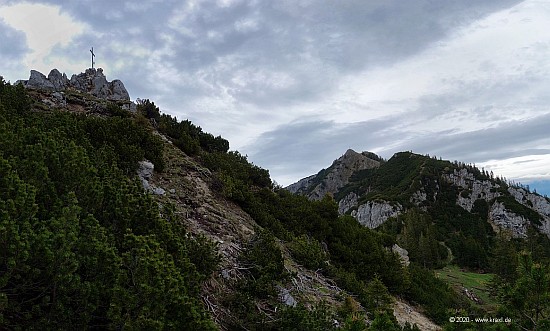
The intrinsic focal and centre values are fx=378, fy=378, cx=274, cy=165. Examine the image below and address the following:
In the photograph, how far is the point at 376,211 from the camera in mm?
109750

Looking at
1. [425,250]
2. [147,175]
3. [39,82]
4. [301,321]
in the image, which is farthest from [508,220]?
[301,321]

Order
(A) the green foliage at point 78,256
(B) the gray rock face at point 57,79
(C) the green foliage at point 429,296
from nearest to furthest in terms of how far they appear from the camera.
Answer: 1. (A) the green foliage at point 78,256
2. (C) the green foliage at point 429,296
3. (B) the gray rock face at point 57,79

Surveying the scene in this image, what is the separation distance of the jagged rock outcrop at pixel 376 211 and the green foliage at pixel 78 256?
104 m

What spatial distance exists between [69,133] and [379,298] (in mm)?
9543

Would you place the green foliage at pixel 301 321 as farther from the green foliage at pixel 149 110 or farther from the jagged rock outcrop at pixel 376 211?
the jagged rock outcrop at pixel 376 211

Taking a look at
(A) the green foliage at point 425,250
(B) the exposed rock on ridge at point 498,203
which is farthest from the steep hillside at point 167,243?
(B) the exposed rock on ridge at point 498,203

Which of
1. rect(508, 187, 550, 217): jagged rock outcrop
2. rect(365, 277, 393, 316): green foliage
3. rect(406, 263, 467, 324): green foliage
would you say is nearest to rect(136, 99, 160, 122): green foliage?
rect(365, 277, 393, 316): green foliage

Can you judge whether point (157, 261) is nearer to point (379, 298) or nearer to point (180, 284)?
point (180, 284)

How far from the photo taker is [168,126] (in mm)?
16281

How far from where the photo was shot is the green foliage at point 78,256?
Answer: 4383mm

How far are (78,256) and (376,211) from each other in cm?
11039

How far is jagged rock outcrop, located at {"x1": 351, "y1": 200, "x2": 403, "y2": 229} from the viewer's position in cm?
10681

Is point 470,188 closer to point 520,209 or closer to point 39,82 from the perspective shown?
point 520,209

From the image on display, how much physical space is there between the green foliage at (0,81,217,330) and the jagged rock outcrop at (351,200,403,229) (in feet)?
342
